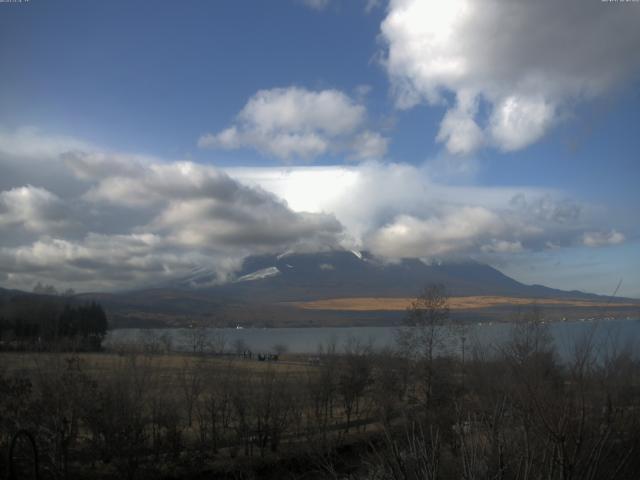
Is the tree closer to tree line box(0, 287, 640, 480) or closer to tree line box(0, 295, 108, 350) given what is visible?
tree line box(0, 287, 640, 480)

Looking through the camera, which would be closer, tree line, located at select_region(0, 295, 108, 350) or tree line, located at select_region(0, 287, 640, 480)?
tree line, located at select_region(0, 287, 640, 480)

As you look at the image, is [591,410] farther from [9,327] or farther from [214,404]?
[9,327]

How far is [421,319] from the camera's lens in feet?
172

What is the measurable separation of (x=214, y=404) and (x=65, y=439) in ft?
41.4

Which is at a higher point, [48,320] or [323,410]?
[48,320]

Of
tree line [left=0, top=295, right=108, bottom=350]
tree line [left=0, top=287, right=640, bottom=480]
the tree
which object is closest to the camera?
tree line [left=0, top=287, right=640, bottom=480]

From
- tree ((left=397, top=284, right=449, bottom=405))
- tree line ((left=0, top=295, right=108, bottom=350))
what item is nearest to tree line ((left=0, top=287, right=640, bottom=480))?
tree ((left=397, top=284, right=449, bottom=405))

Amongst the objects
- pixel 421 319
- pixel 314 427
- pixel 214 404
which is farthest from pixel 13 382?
pixel 421 319

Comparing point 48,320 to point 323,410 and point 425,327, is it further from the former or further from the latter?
point 425,327

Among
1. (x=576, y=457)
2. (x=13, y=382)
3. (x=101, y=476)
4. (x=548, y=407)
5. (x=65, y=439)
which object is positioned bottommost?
Result: (x=101, y=476)

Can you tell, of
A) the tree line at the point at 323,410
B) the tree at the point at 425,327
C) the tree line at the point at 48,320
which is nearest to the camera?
the tree line at the point at 323,410

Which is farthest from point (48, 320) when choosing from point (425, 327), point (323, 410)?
point (425, 327)

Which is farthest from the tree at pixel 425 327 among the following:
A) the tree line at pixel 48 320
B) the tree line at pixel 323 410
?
the tree line at pixel 48 320

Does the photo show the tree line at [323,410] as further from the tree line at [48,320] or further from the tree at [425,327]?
the tree line at [48,320]
